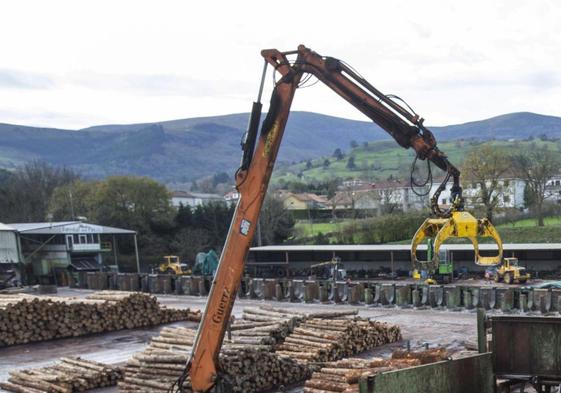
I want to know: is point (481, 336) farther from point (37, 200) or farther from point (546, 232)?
point (37, 200)

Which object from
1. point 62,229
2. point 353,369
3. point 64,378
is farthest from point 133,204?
point 353,369

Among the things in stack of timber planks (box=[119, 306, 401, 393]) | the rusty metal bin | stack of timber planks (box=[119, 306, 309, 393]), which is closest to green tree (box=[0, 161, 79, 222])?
stack of timber planks (box=[119, 306, 401, 393])

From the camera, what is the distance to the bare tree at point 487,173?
5797 centimetres

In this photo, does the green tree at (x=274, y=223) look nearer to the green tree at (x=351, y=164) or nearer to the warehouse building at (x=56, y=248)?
the warehouse building at (x=56, y=248)

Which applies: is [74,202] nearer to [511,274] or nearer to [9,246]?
[9,246]

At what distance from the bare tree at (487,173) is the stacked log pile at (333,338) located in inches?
1607

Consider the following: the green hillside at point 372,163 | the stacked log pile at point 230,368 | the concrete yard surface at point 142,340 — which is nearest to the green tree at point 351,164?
the green hillside at point 372,163

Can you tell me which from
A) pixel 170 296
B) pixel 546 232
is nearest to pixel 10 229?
pixel 170 296

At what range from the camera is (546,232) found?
5531 centimetres

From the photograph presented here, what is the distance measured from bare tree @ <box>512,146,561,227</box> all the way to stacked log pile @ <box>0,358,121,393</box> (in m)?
49.9

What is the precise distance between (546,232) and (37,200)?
50.2m

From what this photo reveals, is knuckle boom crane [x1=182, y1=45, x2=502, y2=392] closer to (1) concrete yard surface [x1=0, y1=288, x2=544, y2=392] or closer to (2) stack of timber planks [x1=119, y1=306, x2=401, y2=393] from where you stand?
(2) stack of timber planks [x1=119, y1=306, x2=401, y2=393]

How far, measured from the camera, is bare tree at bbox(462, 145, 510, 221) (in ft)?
190

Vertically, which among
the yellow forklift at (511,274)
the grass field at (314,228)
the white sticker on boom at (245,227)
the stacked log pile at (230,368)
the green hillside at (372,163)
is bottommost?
the yellow forklift at (511,274)
